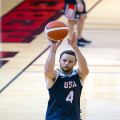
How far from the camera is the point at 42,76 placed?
7.18m

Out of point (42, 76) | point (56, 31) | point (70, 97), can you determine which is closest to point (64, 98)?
point (70, 97)

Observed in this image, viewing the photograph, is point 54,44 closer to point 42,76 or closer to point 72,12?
point 42,76

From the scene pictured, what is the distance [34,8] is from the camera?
13094 millimetres

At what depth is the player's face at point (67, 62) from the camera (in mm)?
4168

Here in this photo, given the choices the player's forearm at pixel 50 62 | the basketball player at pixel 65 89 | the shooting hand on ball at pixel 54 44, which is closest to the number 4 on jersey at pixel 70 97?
the basketball player at pixel 65 89

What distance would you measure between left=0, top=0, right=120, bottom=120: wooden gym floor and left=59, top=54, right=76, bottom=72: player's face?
1419 millimetres

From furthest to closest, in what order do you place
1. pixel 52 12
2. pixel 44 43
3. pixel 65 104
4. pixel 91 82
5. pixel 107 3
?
pixel 107 3 → pixel 52 12 → pixel 44 43 → pixel 91 82 → pixel 65 104

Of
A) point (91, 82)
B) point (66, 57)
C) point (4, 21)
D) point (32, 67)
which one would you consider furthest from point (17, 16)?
point (66, 57)

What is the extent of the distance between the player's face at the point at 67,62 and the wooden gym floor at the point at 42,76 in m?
1.42

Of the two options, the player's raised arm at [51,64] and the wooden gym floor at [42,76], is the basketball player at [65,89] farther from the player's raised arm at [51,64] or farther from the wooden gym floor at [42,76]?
the wooden gym floor at [42,76]

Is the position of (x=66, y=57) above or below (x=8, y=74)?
above

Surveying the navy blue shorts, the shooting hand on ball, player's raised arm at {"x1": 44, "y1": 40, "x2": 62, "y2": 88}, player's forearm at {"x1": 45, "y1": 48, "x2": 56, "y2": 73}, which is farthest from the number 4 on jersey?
the navy blue shorts

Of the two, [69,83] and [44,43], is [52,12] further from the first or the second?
[69,83]

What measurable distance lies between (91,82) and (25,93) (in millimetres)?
1160
